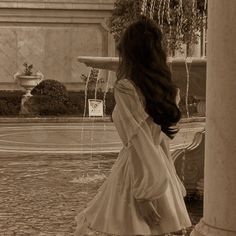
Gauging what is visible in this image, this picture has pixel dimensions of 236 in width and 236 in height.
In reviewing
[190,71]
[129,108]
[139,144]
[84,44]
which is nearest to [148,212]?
[139,144]

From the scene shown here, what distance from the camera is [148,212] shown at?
331cm

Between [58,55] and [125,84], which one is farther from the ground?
[125,84]

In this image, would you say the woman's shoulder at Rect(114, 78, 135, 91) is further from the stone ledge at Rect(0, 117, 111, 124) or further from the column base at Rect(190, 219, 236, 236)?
the stone ledge at Rect(0, 117, 111, 124)

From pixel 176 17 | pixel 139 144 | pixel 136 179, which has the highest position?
pixel 176 17

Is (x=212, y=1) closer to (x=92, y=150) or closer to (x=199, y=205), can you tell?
(x=199, y=205)

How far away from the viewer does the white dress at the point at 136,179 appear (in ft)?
10.8

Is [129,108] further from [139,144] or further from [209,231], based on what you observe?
[209,231]

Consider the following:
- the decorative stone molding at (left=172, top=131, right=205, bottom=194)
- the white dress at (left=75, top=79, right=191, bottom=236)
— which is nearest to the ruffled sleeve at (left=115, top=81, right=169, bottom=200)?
the white dress at (left=75, top=79, right=191, bottom=236)

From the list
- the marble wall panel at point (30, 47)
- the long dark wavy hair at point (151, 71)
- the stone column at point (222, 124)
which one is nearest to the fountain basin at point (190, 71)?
the stone column at point (222, 124)

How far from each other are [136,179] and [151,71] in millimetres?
522

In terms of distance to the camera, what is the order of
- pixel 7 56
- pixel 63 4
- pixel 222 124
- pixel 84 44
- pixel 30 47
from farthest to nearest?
pixel 63 4, pixel 84 44, pixel 30 47, pixel 7 56, pixel 222 124

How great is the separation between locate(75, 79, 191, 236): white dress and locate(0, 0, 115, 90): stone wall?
66.5ft

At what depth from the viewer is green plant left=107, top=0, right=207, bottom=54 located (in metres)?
18.0

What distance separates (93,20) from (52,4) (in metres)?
1.50
